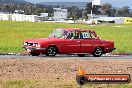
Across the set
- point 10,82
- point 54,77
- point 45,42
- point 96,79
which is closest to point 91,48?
point 45,42

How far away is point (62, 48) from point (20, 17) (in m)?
154

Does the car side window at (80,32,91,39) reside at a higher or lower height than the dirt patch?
higher

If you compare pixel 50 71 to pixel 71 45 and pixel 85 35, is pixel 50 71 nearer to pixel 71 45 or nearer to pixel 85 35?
pixel 71 45

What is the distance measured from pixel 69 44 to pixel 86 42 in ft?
3.33

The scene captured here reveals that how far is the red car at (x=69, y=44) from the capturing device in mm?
24766

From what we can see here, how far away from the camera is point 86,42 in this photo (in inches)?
1034

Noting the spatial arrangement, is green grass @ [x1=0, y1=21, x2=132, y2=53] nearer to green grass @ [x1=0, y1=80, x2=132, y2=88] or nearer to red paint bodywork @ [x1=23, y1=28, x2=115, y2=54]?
red paint bodywork @ [x1=23, y1=28, x2=115, y2=54]

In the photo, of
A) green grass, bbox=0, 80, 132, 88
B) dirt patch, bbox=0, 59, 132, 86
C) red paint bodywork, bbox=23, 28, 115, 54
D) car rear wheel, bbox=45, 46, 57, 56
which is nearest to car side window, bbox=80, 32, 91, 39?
red paint bodywork, bbox=23, 28, 115, 54

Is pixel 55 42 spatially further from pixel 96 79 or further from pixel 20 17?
pixel 20 17

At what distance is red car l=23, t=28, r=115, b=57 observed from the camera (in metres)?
24.8

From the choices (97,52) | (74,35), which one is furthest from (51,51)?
(97,52)

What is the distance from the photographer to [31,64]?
17875mm

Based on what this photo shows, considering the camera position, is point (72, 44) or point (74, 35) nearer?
point (72, 44)

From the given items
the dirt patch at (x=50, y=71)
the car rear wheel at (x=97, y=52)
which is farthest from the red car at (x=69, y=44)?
the dirt patch at (x=50, y=71)
